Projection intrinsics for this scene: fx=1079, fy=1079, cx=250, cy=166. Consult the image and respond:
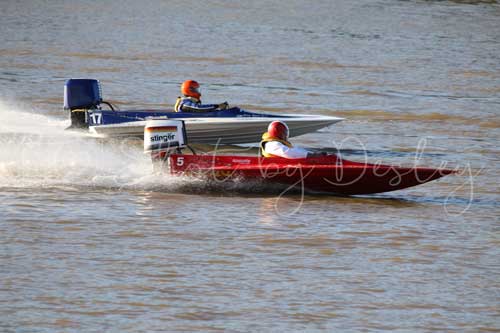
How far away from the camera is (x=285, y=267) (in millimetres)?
8914

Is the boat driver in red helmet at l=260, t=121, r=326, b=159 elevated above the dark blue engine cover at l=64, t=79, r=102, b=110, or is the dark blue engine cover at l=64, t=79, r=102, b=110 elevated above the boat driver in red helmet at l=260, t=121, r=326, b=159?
the dark blue engine cover at l=64, t=79, r=102, b=110

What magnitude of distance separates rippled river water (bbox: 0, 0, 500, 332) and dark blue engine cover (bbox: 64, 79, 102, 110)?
0.50 meters

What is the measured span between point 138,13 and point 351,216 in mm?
37124

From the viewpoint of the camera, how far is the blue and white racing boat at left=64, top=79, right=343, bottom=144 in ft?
50.8

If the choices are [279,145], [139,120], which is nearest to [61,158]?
[139,120]

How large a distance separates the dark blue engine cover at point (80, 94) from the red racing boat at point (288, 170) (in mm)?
3659

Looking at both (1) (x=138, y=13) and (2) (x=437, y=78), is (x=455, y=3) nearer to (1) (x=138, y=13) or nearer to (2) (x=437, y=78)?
(1) (x=138, y=13)

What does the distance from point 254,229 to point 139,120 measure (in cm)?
574

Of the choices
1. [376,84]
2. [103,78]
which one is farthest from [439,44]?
[103,78]

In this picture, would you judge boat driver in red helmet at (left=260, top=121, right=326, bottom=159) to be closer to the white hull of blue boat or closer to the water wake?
the water wake

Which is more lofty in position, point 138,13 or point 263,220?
point 138,13

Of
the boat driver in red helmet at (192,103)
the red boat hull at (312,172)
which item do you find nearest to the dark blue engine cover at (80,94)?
the boat driver in red helmet at (192,103)

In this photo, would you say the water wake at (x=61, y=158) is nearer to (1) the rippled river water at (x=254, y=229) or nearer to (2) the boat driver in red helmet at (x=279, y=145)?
(1) the rippled river water at (x=254, y=229)

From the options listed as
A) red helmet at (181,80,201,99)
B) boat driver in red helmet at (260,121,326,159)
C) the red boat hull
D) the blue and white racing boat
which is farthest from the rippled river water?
red helmet at (181,80,201,99)
